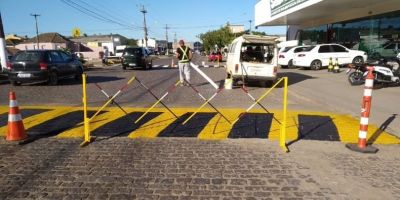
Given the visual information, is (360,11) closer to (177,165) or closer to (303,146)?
(303,146)

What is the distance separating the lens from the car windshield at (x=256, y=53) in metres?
15.5

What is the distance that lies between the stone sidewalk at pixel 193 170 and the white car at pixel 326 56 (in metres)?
18.4

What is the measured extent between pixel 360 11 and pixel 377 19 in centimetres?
197

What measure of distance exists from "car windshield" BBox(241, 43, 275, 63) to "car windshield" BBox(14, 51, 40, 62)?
8468mm

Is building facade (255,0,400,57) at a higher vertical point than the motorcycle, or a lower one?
higher

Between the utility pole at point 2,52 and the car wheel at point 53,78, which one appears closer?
the car wheel at point 53,78

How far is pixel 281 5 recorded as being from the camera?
1172 inches

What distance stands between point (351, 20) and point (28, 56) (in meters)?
23.6

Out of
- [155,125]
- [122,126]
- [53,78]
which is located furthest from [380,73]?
[53,78]

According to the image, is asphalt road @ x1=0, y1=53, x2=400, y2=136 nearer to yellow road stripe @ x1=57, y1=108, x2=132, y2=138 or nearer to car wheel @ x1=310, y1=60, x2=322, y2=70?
yellow road stripe @ x1=57, y1=108, x2=132, y2=138

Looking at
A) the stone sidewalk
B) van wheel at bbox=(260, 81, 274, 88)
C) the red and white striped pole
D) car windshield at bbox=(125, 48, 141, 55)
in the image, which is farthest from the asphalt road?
car windshield at bbox=(125, 48, 141, 55)

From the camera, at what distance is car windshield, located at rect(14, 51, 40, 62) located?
14.8 metres

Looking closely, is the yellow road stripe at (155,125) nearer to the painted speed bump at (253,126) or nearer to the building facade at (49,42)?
the painted speed bump at (253,126)

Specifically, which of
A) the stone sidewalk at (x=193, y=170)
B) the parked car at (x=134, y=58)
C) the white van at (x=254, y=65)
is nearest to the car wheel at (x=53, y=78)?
the white van at (x=254, y=65)
